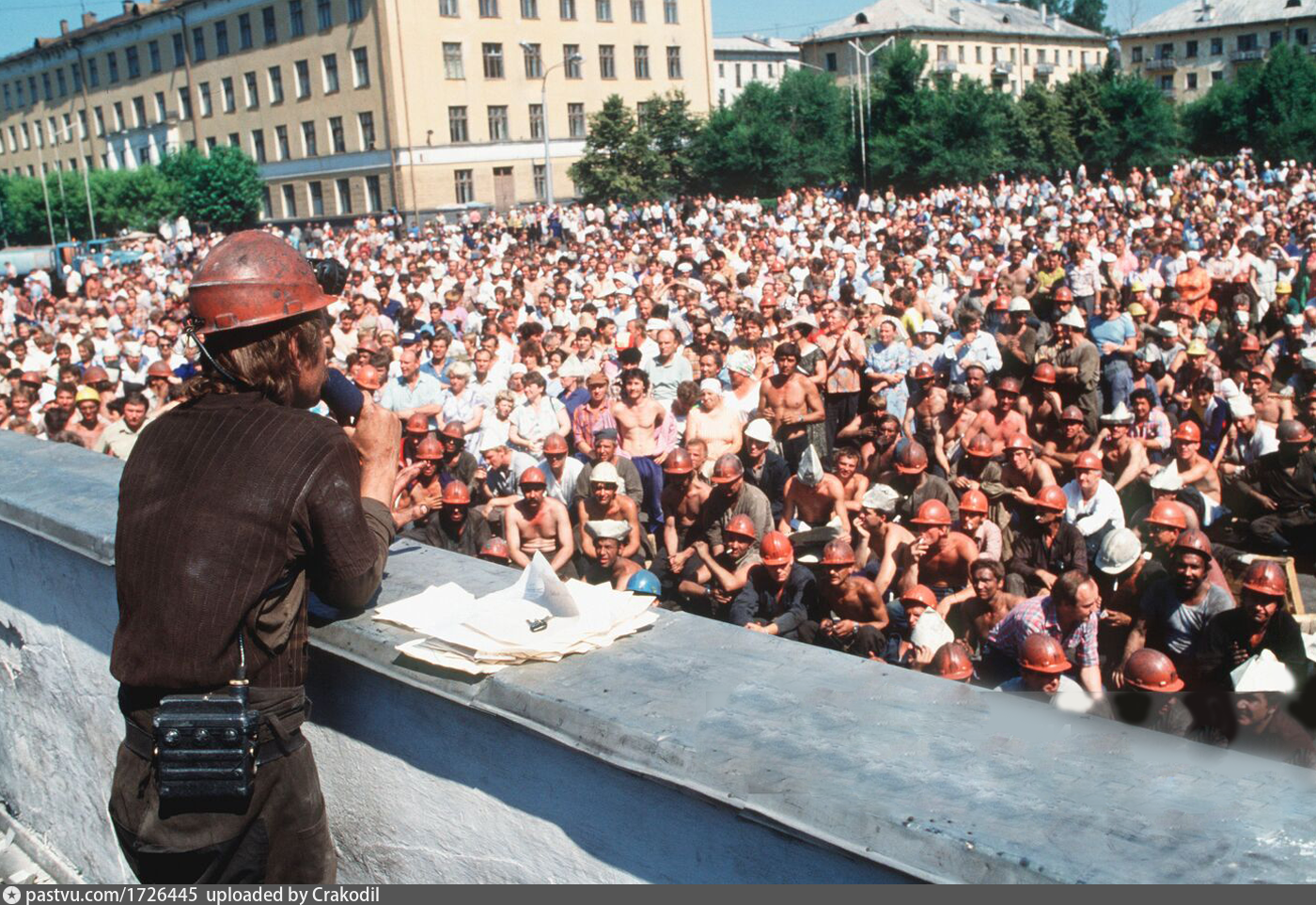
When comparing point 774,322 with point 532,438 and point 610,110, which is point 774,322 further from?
point 610,110

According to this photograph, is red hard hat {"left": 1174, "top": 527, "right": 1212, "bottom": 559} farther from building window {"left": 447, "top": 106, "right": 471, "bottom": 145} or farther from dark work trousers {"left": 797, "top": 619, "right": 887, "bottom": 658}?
building window {"left": 447, "top": 106, "right": 471, "bottom": 145}

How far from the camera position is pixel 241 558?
2182 mm

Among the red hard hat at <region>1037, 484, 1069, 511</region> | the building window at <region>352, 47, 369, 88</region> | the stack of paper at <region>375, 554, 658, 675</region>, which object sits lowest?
the red hard hat at <region>1037, 484, 1069, 511</region>

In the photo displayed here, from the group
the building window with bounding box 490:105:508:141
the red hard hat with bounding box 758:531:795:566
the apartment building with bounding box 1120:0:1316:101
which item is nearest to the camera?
the red hard hat with bounding box 758:531:795:566

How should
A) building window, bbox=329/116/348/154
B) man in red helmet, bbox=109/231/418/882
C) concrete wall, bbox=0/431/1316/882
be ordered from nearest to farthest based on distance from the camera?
concrete wall, bbox=0/431/1316/882
man in red helmet, bbox=109/231/418/882
building window, bbox=329/116/348/154

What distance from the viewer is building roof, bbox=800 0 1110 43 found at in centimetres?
8312

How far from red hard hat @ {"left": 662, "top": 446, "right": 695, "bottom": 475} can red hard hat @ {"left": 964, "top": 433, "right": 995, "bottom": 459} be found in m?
2.03

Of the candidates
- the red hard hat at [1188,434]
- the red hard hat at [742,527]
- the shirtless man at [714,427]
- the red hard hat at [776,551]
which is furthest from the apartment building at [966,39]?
the red hard hat at [776,551]

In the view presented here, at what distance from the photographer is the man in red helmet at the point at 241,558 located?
2.19m

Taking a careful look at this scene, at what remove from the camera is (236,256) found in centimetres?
229

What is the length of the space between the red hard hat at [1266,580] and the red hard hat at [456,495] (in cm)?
515

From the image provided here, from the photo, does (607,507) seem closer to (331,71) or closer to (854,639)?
(854,639)

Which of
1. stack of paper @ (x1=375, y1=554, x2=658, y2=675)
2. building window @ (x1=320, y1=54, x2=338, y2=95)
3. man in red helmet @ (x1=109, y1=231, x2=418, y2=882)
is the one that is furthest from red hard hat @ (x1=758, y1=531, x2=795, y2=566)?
building window @ (x1=320, y1=54, x2=338, y2=95)

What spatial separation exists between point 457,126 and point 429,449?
4798cm
